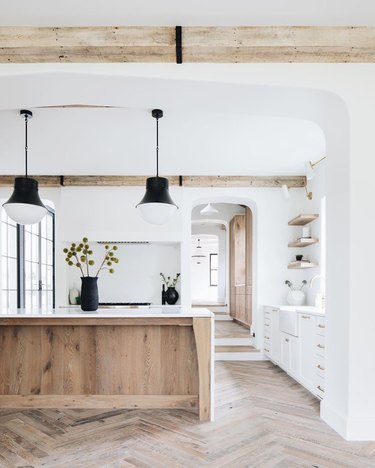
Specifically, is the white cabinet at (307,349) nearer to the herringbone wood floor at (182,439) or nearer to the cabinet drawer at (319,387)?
the cabinet drawer at (319,387)

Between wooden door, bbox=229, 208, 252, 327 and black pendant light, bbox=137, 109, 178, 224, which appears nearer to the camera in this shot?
black pendant light, bbox=137, 109, 178, 224

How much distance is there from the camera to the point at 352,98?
2857 millimetres

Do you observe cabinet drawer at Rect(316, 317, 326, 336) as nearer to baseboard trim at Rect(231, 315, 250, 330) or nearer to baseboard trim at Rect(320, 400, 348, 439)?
baseboard trim at Rect(320, 400, 348, 439)

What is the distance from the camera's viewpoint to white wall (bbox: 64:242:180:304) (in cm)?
675

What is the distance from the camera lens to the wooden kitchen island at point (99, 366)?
350 cm

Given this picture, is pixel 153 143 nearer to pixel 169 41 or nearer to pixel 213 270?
pixel 169 41

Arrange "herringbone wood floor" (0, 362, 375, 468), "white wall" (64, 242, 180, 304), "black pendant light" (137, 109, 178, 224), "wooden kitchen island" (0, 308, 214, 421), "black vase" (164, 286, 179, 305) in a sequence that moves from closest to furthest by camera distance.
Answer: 1. "herringbone wood floor" (0, 362, 375, 468)
2. "wooden kitchen island" (0, 308, 214, 421)
3. "black pendant light" (137, 109, 178, 224)
4. "black vase" (164, 286, 179, 305)
5. "white wall" (64, 242, 180, 304)

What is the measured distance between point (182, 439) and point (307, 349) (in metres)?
1.87

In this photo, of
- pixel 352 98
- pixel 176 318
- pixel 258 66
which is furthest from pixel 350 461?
pixel 258 66

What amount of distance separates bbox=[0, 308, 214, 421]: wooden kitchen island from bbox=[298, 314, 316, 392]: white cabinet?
1270 millimetres

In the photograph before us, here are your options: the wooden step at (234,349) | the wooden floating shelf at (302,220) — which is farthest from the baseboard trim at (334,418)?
the wooden floating shelf at (302,220)

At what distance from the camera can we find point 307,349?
4.22 metres

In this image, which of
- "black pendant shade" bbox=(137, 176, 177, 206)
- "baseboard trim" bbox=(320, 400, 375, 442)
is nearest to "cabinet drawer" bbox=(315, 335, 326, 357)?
"baseboard trim" bbox=(320, 400, 375, 442)
